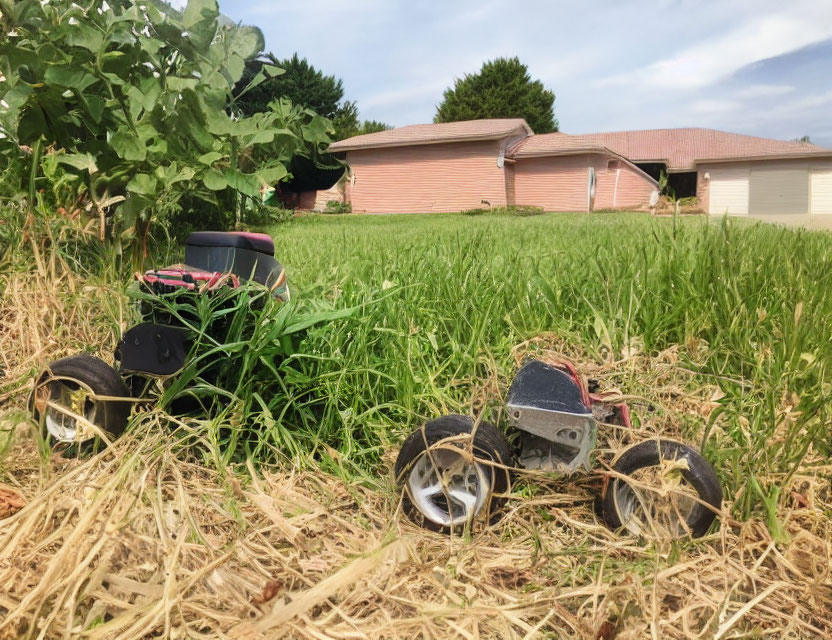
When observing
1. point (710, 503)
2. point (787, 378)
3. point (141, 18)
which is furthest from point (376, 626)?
point (141, 18)

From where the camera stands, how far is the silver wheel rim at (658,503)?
1.74 metres

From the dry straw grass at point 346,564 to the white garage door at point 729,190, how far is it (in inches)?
1149

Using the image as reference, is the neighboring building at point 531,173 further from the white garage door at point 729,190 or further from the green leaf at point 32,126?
the green leaf at point 32,126

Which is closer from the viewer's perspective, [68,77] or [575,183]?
[68,77]

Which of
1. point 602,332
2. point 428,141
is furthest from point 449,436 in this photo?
point 428,141

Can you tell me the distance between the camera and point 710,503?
69.1 inches

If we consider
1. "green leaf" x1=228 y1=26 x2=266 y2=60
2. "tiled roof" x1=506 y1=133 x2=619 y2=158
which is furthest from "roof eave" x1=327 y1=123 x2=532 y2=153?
"green leaf" x1=228 y1=26 x2=266 y2=60

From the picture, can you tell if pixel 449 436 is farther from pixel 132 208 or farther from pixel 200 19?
pixel 200 19

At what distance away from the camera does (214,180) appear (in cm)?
280

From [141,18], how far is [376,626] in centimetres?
266

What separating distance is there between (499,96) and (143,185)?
36515 mm

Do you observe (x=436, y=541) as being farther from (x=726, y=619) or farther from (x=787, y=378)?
(x=787, y=378)

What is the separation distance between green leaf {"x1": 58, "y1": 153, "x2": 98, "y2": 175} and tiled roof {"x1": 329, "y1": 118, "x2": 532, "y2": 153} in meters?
19.9

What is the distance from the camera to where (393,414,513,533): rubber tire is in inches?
71.7
